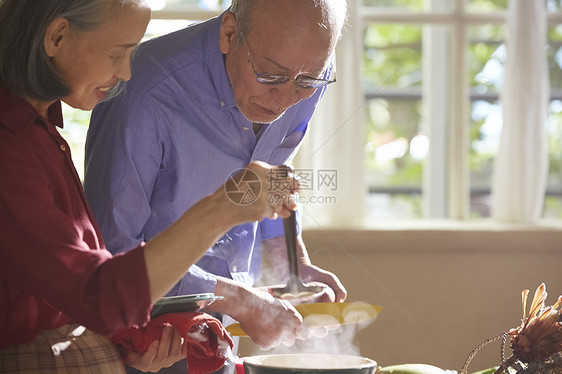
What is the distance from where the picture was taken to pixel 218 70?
1.34 meters

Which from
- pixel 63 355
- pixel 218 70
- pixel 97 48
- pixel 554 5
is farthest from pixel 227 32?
pixel 554 5

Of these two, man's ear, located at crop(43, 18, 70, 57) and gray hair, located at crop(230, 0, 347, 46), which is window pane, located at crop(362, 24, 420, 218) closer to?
gray hair, located at crop(230, 0, 347, 46)

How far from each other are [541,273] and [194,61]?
161 centimetres

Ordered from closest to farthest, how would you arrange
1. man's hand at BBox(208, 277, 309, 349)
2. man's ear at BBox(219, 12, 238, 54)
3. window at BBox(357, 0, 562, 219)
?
man's hand at BBox(208, 277, 309, 349), man's ear at BBox(219, 12, 238, 54), window at BBox(357, 0, 562, 219)

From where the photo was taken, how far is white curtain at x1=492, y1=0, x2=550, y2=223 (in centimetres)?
262

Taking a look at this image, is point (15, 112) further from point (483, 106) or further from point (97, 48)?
point (483, 106)

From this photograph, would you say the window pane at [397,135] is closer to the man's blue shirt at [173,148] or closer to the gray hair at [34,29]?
the man's blue shirt at [173,148]

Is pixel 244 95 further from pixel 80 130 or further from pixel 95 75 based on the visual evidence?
pixel 80 130

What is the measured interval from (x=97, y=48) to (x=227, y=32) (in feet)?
1.44

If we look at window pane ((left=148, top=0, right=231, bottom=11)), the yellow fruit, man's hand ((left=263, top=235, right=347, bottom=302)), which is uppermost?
window pane ((left=148, top=0, right=231, bottom=11))

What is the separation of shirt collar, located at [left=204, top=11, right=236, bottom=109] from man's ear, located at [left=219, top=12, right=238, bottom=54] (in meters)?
0.02

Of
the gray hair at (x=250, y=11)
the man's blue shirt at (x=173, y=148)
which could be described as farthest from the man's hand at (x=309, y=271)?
the gray hair at (x=250, y=11)

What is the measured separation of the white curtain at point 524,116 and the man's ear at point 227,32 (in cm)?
160

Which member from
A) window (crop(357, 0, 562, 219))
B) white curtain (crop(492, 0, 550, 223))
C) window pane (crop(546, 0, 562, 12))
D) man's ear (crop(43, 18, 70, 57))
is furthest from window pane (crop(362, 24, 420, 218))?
man's ear (crop(43, 18, 70, 57))
